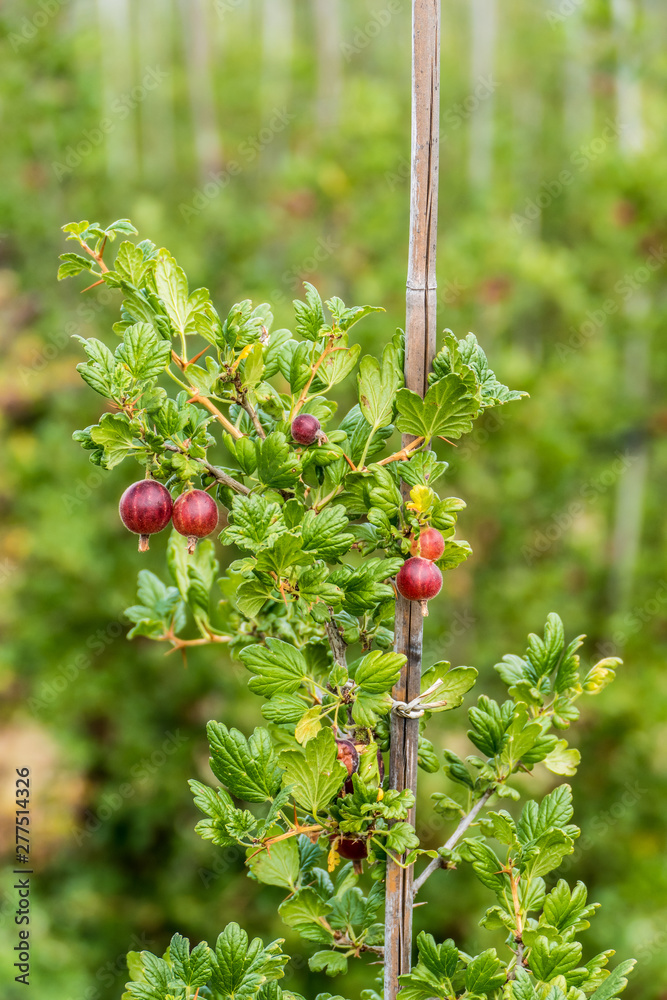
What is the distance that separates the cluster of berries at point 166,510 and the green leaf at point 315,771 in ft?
0.68

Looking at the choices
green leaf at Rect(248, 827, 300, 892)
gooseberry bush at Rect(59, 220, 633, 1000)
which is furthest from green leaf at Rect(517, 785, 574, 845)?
green leaf at Rect(248, 827, 300, 892)

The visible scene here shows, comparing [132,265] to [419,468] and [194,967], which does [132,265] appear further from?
[194,967]

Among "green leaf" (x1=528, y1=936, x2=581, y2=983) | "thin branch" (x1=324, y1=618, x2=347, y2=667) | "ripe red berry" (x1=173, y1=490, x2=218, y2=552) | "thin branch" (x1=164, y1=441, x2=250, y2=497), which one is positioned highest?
"thin branch" (x1=164, y1=441, x2=250, y2=497)

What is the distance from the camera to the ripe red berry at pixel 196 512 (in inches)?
29.1

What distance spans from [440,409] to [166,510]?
0.26m

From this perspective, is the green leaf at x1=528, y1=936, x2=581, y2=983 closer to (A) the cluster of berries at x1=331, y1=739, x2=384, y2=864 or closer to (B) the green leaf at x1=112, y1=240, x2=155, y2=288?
(A) the cluster of berries at x1=331, y1=739, x2=384, y2=864

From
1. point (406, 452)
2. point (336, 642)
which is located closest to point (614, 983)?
point (336, 642)

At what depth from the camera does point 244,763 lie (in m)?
0.75

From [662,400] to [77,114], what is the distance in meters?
3.91

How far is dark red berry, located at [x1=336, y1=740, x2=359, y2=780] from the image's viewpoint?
0.77 meters

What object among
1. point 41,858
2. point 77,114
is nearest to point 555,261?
point 77,114

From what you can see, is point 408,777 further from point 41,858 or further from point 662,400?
point 662,400

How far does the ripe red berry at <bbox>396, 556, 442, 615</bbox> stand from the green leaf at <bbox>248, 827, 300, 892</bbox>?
0.91 ft

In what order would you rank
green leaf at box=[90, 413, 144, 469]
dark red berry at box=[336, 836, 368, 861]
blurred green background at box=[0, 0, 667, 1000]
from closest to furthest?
green leaf at box=[90, 413, 144, 469] < dark red berry at box=[336, 836, 368, 861] < blurred green background at box=[0, 0, 667, 1000]
